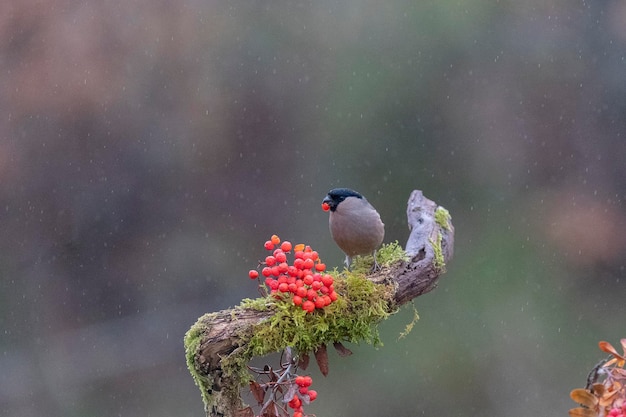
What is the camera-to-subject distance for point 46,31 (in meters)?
4.71

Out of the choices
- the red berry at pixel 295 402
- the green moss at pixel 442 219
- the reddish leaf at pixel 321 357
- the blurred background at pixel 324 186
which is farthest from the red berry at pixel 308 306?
the blurred background at pixel 324 186

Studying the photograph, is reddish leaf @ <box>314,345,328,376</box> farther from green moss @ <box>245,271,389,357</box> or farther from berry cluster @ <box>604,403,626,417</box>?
berry cluster @ <box>604,403,626,417</box>

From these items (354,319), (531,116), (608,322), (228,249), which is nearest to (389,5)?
(531,116)

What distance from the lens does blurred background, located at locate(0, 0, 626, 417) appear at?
501 cm

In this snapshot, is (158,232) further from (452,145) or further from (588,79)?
(588,79)

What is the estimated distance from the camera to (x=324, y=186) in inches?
205

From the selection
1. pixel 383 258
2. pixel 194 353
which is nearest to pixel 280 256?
pixel 194 353

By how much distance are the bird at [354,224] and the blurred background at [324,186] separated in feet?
8.41

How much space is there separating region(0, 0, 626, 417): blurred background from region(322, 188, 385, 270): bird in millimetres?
2562

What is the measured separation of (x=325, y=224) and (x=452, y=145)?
1.02 metres

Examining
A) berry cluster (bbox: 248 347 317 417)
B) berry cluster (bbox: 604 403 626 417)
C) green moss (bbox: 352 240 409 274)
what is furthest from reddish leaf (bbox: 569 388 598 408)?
green moss (bbox: 352 240 409 274)

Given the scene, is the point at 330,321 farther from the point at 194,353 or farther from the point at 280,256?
the point at 194,353

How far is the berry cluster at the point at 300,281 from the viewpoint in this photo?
5.97ft

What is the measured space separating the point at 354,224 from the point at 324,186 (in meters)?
2.90
